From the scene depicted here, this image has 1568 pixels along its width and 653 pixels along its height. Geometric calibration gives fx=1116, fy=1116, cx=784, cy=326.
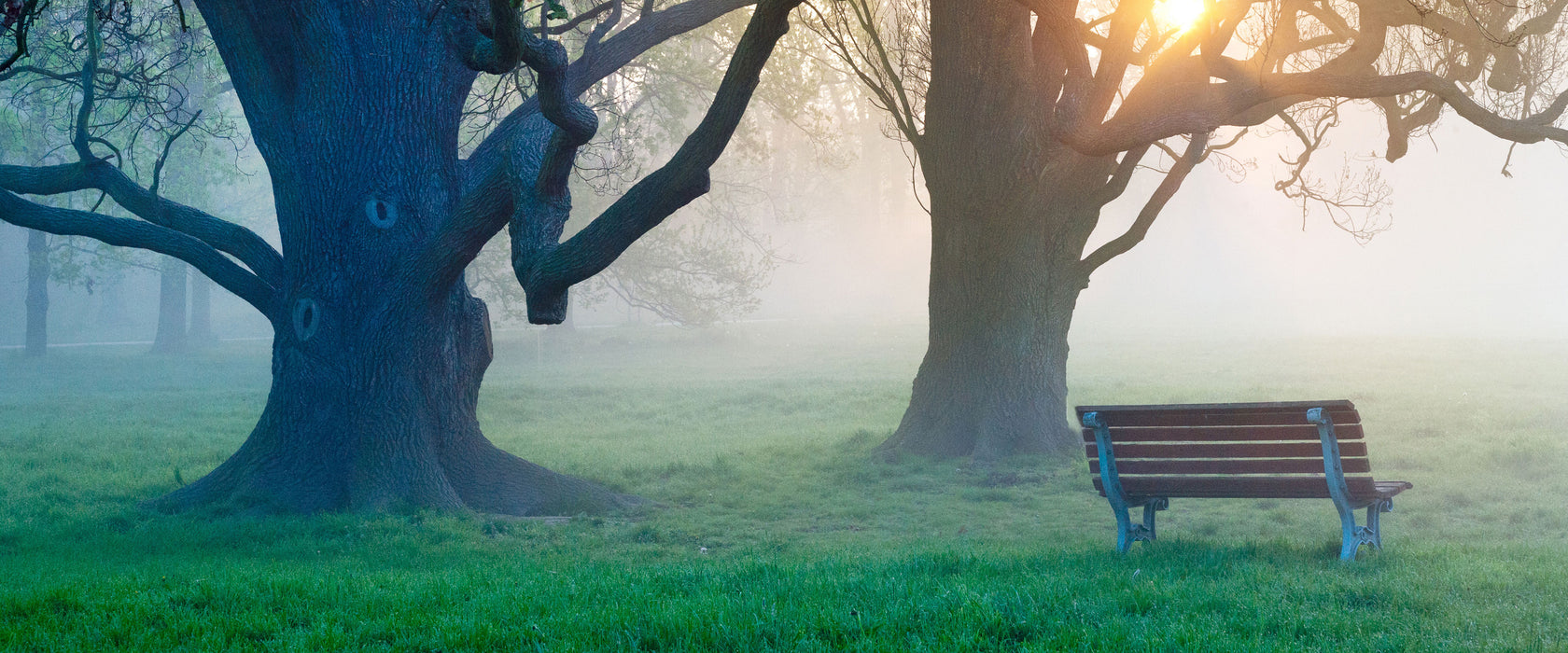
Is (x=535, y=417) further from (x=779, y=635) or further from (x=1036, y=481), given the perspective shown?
(x=779, y=635)

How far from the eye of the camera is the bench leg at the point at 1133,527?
683cm

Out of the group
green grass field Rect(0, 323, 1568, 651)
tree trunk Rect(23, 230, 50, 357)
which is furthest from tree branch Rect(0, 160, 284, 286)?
tree trunk Rect(23, 230, 50, 357)

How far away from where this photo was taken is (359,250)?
9.47 meters

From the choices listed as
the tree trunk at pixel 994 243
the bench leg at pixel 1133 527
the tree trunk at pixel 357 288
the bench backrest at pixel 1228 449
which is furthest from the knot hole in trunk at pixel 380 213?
the bench leg at pixel 1133 527

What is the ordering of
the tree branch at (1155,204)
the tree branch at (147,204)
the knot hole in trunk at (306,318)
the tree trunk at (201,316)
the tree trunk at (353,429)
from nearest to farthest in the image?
the tree trunk at (353,429) → the knot hole in trunk at (306,318) → the tree branch at (147,204) → the tree branch at (1155,204) → the tree trunk at (201,316)

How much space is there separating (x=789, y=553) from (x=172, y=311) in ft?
124

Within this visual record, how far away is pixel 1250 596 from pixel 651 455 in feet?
30.8

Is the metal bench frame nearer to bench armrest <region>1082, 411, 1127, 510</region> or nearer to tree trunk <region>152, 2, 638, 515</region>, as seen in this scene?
bench armrest <region>1082, 411, 1127, 510</region>

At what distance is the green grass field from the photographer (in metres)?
4.46

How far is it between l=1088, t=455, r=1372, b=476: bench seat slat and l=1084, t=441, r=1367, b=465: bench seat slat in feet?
0.08

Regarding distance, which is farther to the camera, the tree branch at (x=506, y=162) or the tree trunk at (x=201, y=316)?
the tree trunk at (x=201, y=316)

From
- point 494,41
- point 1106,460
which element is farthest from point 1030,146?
point 494,41

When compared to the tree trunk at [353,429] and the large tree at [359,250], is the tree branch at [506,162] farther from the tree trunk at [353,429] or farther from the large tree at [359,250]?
the tree trunk at [353,429]

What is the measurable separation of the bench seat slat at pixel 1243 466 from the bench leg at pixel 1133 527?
267 millimetres
